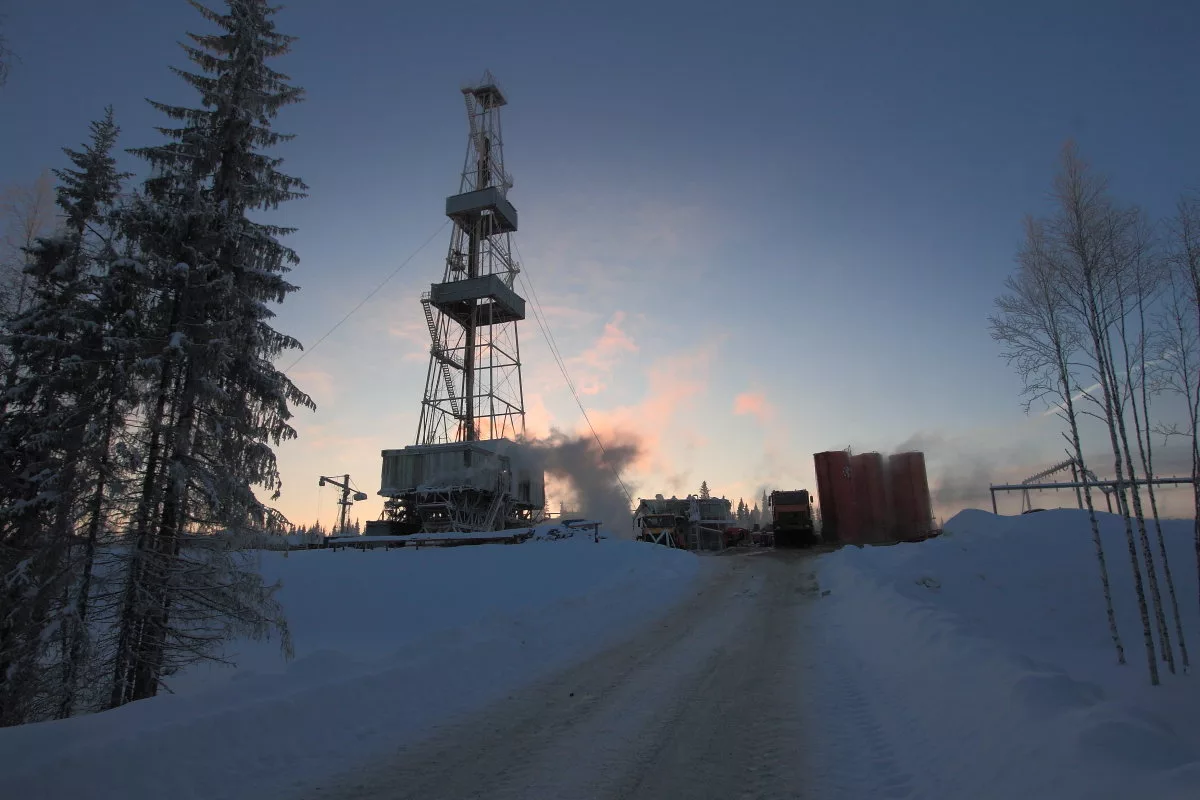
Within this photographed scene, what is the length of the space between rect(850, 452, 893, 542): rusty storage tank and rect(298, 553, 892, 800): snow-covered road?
26.3 meters

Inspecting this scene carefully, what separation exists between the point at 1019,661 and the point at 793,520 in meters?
29.5

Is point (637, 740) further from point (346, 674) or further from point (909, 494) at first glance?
point (909, 494)

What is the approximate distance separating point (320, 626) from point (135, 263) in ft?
28.3

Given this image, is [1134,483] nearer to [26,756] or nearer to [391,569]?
[26,756]

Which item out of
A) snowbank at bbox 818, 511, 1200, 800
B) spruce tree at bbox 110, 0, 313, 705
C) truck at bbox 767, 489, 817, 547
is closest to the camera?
snowbank at bbox 818, 511, 1200, 800

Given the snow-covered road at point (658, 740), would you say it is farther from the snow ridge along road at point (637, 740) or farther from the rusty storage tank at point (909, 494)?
the rusty storage tank at point (909, 494)

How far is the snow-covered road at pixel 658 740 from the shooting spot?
5000 millimetres

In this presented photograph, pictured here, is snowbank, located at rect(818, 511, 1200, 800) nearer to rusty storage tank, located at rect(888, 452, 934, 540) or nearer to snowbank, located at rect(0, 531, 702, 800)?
snowbank, located at rect(0, 531, 702, 800)

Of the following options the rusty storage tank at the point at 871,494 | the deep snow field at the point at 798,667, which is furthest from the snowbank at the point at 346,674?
the rusty storage tank at the point at 871,494

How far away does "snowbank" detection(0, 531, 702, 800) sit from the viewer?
5062 mm

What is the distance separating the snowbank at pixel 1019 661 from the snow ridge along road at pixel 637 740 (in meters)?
0.93

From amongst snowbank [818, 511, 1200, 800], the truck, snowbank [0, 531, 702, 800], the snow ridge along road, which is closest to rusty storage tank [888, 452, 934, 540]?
the truck

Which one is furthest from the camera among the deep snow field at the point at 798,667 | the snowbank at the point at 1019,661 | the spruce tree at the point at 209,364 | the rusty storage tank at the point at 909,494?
the rusty storage tank at the point at 909,494

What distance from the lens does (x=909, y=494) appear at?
33.0 m
